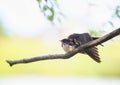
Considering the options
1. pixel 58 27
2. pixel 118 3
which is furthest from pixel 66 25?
pixel 118 3

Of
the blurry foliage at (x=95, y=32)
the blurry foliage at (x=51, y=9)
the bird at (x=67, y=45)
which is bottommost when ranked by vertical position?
the bird at (x=67, y=45)

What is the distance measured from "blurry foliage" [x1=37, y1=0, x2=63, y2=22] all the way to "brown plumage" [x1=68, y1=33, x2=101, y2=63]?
15cm

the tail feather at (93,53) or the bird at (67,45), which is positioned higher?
the bird at (67,45)

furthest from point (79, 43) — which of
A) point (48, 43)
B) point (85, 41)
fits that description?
point (48, 43)

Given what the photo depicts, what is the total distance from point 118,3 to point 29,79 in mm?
702

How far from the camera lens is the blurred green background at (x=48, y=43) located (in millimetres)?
1874

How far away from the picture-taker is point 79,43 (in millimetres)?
1840

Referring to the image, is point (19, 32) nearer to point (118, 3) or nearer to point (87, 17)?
point (87, 17)

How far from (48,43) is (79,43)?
21 cm

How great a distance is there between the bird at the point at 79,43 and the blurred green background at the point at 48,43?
3 centimetres

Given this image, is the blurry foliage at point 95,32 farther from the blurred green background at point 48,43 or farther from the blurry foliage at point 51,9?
the blurry foliage at point 51,9

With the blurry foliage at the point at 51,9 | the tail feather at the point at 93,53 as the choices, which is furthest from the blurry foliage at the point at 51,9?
the tail feather at the point at 93,53

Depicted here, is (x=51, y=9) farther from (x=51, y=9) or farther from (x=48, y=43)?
(x=48, y=43)

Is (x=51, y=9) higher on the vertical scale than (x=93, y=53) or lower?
higher
